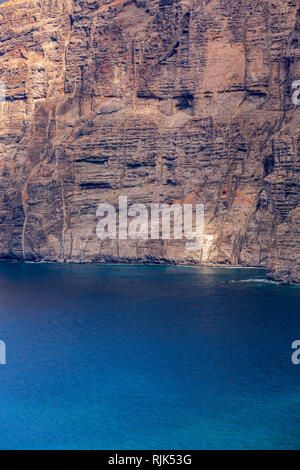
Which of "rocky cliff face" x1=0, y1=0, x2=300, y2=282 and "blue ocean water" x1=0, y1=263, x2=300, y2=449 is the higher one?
"rocky cliff face" x1=0, y1=0, x2=300, y2=282

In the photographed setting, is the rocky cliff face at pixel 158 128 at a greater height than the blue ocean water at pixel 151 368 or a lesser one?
greater

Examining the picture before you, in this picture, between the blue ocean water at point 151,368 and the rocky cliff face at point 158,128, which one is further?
the rocky cliff face at point 158,128

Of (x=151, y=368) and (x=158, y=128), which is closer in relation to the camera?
(x=151, y=368)

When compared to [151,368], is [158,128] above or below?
above

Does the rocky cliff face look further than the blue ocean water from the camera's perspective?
Yes
